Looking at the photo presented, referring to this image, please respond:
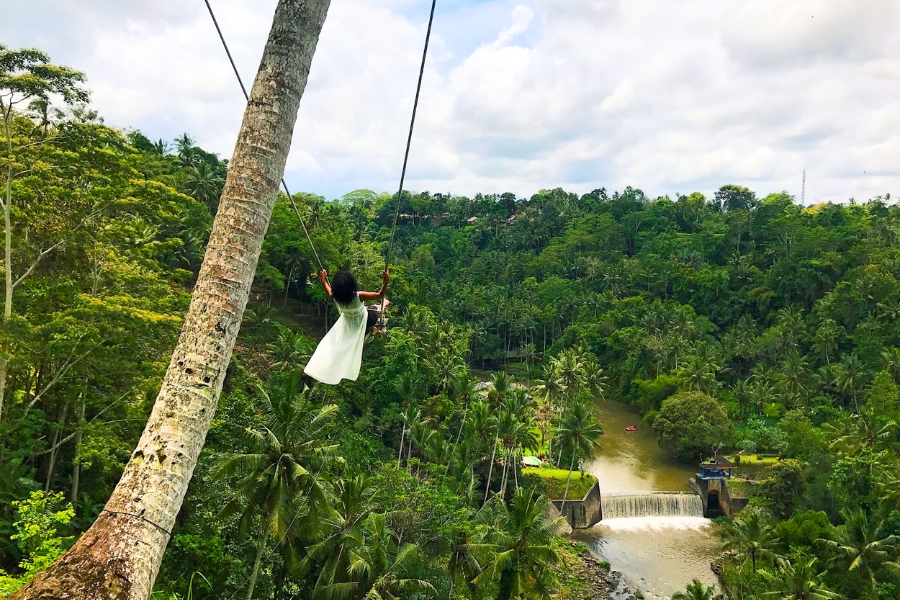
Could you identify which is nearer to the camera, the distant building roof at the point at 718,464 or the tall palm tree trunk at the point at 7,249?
the tall palm tree trunk at the point at 7,249

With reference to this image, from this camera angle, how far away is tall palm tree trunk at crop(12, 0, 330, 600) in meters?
1.77

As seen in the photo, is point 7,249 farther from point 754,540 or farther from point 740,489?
point 740,489

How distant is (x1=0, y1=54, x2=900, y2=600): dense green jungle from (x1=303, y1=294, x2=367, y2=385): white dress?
3275mm

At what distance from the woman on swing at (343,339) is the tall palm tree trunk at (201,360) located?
969 millimetres

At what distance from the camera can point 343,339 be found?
11.4 ft

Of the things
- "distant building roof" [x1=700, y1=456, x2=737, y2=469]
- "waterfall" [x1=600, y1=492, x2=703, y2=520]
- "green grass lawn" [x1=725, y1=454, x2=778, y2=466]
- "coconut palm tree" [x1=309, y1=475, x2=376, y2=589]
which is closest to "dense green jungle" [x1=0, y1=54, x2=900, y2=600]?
"coconut palm tree" [x1=309, y1=475, x2=376, y2=589]

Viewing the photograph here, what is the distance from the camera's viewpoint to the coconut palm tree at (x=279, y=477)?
32.4 feet

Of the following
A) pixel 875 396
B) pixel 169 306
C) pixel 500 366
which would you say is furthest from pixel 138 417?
pixel 500 366

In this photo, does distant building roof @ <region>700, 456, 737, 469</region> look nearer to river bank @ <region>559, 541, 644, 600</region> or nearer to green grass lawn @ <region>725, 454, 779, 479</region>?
green grass lawn @ <region>725, 454, 779, 479</region>

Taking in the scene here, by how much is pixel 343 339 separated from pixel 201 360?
4.42ft

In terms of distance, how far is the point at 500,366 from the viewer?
49.2 meters

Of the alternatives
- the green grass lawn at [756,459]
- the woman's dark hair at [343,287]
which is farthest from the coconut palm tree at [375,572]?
the green grass lawn at [756,459]

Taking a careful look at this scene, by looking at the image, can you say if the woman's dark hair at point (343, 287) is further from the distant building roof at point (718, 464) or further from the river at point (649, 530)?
the distant building roof at point (718, 464)

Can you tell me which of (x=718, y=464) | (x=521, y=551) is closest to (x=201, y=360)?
(x=521, y=551)
